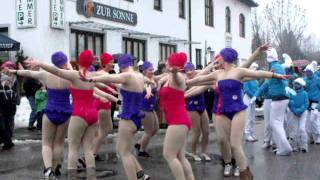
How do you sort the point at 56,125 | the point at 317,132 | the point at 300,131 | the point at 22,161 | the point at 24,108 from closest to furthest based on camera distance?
the point at 56,125, the point at 22,161, the point at 300,131, the point at 317,132, the point at 24,108

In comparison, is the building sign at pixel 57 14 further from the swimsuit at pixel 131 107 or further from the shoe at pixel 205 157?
the swimsuit at pixel 131 107

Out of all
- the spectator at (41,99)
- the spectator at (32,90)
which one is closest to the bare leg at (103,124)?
the spectator at (41,99)

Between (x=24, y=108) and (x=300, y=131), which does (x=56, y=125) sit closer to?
(x=300, y=131)

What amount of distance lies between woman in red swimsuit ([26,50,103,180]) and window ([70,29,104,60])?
1283 centimetres

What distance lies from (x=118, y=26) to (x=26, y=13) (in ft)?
16.5

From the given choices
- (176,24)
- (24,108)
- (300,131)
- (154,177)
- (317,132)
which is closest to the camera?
(154,177)

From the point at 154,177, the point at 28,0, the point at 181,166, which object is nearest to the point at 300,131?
the point at 154,177

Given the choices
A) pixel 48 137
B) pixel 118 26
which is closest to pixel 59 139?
pixel 48 137

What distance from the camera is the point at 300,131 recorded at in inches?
484

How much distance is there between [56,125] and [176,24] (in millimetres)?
21426

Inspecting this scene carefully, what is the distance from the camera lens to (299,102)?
12445 mm

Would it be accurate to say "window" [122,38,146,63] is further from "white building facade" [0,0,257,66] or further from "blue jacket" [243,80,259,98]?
"blue jacket" [243,80,259,98]

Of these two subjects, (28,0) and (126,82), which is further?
(28,0)

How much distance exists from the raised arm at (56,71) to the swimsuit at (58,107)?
19.9 inches
